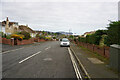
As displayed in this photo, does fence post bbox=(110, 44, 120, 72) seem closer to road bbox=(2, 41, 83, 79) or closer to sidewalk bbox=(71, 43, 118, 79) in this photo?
sidewalk bbox=(71, 43, 118, 79)

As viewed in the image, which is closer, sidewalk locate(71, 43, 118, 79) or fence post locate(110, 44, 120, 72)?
sidewalk locate(71, 43, 118, 79)

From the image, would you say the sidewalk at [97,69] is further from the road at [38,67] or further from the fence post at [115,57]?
the road at [38,67]

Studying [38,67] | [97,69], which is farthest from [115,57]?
[38,67]

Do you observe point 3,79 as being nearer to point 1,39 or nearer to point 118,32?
point 118,32

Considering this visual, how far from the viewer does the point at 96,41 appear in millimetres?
14547

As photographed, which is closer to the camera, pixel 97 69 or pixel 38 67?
pixel 97 69

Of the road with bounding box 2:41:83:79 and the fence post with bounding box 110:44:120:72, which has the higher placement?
the fence post with bounding box 110:44:120:72

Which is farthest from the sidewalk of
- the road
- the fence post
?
the road

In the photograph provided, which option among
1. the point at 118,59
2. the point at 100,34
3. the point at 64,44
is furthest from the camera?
the point at 64,44

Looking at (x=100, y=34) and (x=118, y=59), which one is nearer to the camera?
(x=118, y=59)

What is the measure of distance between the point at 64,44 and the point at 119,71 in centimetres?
1953

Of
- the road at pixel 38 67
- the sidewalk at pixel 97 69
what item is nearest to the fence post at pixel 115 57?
the sidewalk at pixel 97 69

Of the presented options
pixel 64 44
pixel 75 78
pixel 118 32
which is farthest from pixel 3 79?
pixel 64 44

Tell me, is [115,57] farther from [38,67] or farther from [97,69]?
[38,67]
